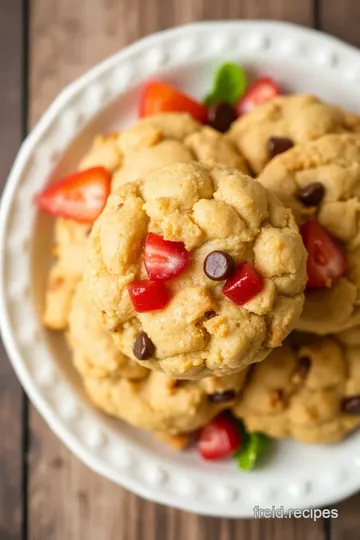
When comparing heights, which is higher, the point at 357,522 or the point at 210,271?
the point at 210,271

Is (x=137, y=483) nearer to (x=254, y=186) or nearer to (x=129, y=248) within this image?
(x=129, y=248)

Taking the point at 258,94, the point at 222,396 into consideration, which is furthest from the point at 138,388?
the point at 258,94

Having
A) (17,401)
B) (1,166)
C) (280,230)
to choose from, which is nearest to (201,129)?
(280,230)

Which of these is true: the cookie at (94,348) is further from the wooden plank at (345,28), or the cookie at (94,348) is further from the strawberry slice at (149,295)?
the wooden plank at (345,28)

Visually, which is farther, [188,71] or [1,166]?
[1,166]

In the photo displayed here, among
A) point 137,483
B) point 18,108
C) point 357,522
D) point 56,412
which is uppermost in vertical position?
point 18,108

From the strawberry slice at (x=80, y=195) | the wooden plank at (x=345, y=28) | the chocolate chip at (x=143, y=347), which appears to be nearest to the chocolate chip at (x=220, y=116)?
the strawberry slice at (x=80, y=195)
